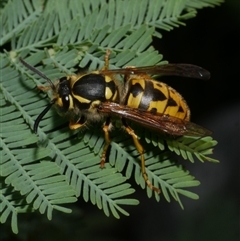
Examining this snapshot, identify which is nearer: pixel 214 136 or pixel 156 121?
pixel 156 121

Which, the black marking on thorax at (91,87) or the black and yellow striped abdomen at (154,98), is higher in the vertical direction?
the black and yellow striped abdomen at (154,98)

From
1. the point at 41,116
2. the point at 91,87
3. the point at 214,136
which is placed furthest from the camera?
the point at 214,136

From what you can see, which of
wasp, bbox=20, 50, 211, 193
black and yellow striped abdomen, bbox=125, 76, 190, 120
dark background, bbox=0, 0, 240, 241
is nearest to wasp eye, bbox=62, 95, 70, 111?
wasp, bbox=20, 50, 211, 193

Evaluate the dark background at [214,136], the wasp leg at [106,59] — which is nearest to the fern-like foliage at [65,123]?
the wasp leg at [106,59]

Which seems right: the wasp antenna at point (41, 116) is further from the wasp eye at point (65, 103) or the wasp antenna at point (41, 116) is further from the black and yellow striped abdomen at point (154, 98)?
the black and yellow striped abdomen at point (154, 98)

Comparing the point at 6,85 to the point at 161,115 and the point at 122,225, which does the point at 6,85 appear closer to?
the point at 161,115

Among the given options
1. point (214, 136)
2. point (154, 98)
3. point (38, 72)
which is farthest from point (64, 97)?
point (214, 136)

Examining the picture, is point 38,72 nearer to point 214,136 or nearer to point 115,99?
point 115,99
